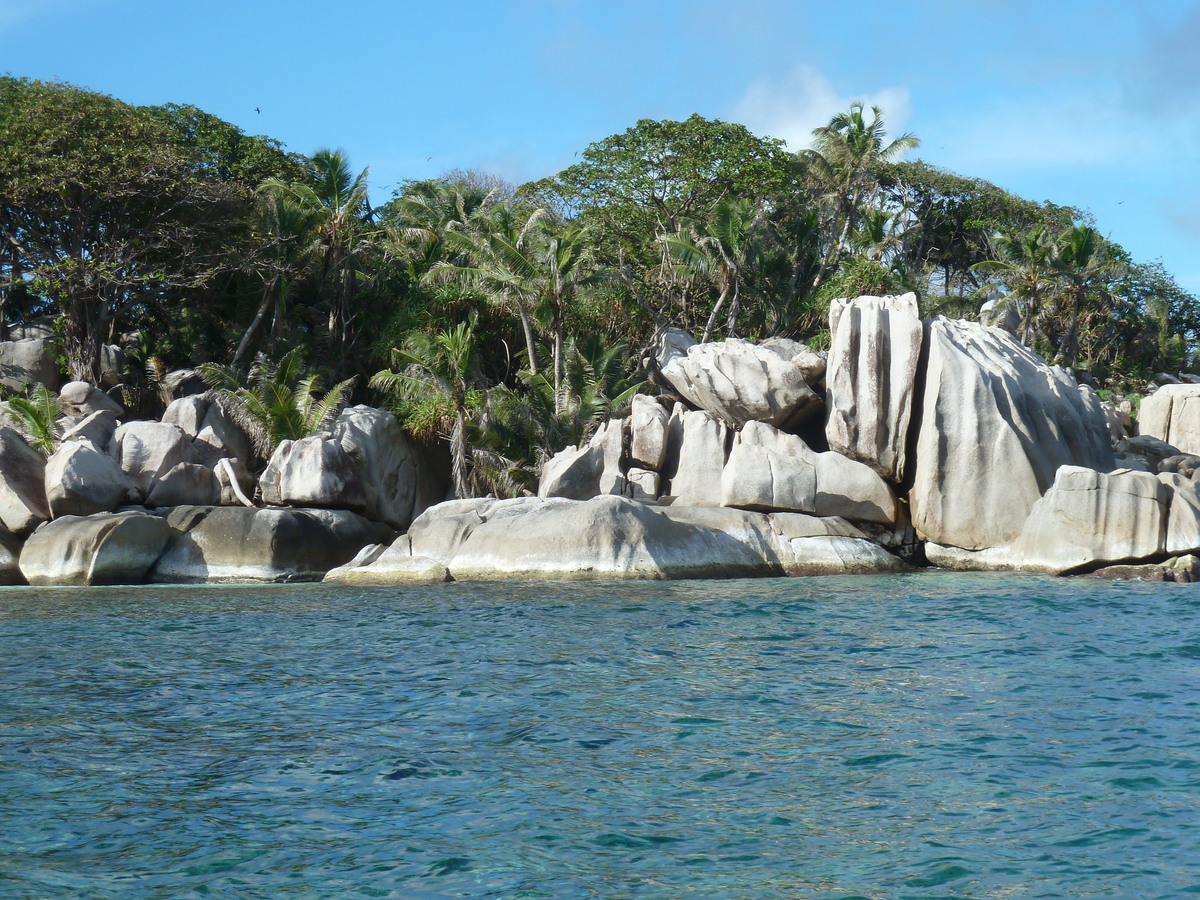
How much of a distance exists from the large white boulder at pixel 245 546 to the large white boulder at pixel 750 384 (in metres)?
9.02

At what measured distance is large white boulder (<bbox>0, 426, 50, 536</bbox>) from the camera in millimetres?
23094

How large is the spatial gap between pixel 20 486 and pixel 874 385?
18.1 meters

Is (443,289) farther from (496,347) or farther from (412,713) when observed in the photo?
(412,713)

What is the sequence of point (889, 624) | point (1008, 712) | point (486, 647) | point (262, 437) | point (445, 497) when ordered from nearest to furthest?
point (1008, 712), point (486, 647), point (889, 624), point (262, 437), point (445, 497)

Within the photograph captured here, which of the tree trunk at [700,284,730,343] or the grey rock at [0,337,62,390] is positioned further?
the tree trunk at [700,284,730,343]

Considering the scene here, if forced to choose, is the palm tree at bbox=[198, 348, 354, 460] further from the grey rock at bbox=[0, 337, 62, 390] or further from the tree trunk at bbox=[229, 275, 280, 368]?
the grey rock at bbox=[0, 337, 62, 390]

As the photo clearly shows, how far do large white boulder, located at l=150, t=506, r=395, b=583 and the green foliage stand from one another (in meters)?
4.56

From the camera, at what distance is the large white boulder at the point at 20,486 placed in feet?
75.8

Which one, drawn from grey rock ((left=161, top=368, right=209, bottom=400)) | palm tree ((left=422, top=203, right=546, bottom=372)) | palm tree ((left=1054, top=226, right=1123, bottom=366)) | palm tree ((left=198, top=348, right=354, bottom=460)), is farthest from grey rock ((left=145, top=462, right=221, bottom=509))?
palm tree ((left=1054, top=226, right=1123, bottom=366))

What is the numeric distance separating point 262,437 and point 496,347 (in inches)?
370

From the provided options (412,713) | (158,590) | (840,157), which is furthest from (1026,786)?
(840,157)

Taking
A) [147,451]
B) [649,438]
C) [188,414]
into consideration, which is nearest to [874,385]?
[649,438]

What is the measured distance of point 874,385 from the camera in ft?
77.4

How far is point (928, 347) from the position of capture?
77.7 ft
